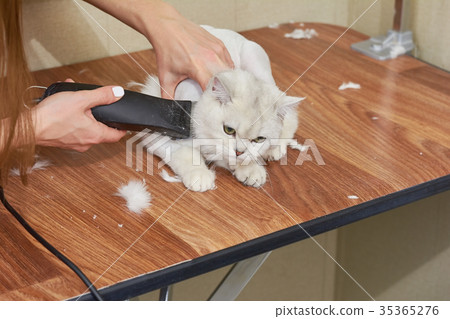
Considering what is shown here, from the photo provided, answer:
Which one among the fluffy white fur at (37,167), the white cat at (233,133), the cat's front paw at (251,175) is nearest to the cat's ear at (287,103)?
the white cat at (233,133)

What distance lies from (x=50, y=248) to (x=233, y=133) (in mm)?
341

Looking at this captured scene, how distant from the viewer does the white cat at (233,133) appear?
3.11 ft

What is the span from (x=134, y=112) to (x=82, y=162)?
156 millimetres

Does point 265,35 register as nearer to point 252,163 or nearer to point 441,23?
point 441,23

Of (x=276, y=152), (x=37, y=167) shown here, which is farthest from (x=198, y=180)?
(x=37, y=167)

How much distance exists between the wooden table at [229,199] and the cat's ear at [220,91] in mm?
118

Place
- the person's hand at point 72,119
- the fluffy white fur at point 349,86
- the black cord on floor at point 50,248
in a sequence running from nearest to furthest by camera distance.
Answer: the black cord on floor at point 50,248 < the person's hand at point 72,119 < the fluffy white fur at point 349,86

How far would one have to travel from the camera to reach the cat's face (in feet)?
3.16

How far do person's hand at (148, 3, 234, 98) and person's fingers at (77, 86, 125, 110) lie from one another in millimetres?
154

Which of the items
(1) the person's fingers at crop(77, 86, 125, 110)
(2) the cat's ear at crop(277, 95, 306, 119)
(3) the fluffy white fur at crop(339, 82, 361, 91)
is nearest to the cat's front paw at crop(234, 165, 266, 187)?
(2) the cat's ear at crop(277, 95, 306, 119)

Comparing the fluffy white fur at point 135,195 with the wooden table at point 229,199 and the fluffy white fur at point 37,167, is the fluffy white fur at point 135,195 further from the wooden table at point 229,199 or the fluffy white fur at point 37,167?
the fluffy white fur at point 37,167

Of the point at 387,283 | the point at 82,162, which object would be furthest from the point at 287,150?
the point at 387,283

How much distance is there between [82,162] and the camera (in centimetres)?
101

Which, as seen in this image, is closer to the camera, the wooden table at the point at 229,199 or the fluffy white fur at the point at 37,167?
the wooden table at the point at 229,199
